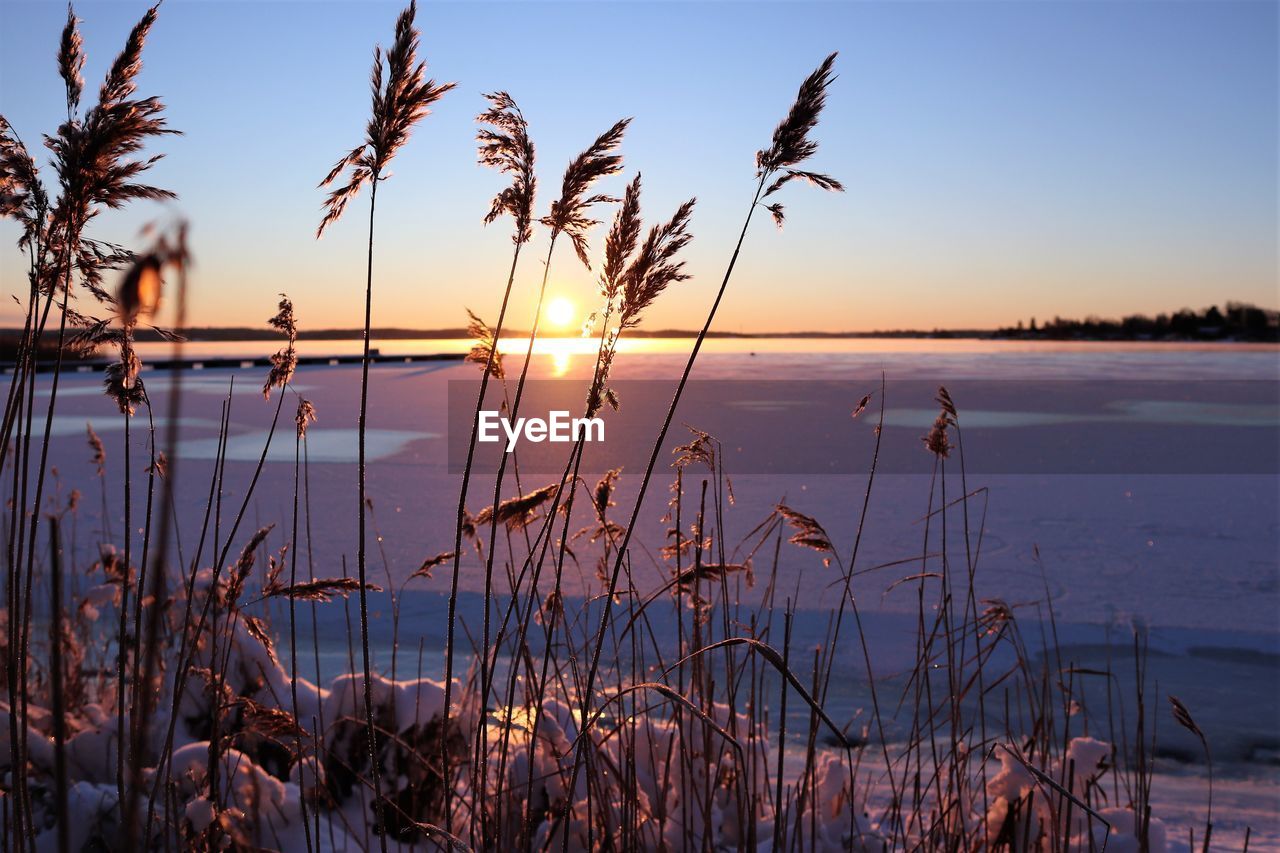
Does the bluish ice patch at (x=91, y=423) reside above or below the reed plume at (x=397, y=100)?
below

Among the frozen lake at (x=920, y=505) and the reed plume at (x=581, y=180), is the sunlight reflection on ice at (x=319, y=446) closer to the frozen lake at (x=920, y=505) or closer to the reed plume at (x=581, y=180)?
the frozen lake at (x=920, y=505)

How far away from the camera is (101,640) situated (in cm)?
451

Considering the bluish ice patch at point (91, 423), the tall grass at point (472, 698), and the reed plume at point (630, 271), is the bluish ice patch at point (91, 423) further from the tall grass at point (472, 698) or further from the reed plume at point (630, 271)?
the reed plume at point (630, 271)

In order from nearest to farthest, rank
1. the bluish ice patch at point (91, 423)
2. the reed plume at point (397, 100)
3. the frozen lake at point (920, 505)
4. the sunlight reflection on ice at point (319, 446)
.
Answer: the reed plume at point (397, 100)
the frozen lake at point (920, 505)
the sunlight reflection on ice at point (319, 446)
the bluish ice patch at point (91, 423)

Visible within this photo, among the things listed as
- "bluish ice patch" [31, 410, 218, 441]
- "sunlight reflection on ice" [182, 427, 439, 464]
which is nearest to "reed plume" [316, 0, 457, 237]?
"sunlight reflection on ice" [182, 427, 439, 464]

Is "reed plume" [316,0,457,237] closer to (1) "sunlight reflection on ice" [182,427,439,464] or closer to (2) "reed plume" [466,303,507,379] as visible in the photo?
(2) "reed plume" [466,303,507,379]

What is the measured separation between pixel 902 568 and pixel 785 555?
0.82 m

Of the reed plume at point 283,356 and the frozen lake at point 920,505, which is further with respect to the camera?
the frozen lake at point 920,505

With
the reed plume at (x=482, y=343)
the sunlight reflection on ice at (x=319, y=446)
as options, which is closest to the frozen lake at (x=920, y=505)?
the sunlight reflection on ice at (x=319, y=446)

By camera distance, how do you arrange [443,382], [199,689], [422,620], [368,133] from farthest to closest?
[443,382] → [422,620] → [199,689] → [368,133]

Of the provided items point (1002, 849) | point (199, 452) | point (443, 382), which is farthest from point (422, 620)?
point (443, 382)

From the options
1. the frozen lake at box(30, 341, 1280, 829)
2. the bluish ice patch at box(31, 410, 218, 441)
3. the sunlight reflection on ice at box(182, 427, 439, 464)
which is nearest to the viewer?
the frozen lake at box(30, 341, 1280, 829)

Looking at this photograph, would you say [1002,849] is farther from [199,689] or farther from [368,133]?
[199,689]

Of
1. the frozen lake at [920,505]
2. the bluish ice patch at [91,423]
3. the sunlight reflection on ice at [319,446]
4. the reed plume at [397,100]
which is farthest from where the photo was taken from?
the bluish ice patch at [91,423]
